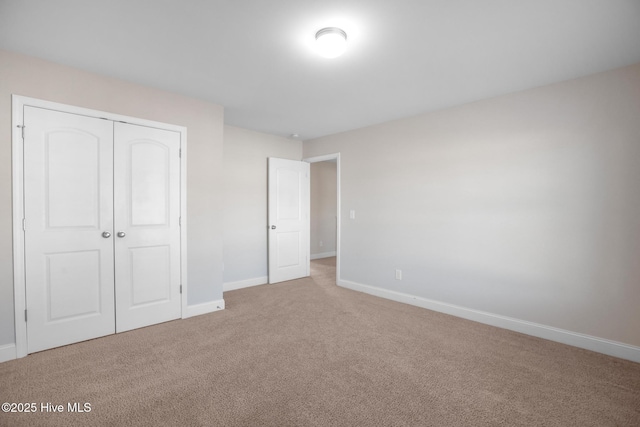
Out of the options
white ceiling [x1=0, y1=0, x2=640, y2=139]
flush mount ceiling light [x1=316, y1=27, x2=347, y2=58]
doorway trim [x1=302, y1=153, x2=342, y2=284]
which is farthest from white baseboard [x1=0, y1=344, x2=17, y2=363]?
doorway trim [x1=302, y1=153, x2=342, y2=284]

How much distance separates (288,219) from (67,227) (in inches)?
121

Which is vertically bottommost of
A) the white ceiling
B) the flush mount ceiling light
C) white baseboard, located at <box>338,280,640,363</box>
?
white baseboard, located at <box>338,280,640,363</box>

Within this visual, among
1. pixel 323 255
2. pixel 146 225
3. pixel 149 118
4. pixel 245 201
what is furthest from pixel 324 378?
pixel 323 255

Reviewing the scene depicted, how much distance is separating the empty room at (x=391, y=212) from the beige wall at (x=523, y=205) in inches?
0.7

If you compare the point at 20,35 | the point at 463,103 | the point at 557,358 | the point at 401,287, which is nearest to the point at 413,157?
the point at 463,103

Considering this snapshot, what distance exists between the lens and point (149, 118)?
3082 millimetres

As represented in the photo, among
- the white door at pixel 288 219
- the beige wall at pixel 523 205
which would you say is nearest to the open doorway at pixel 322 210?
the white door at pixel 288 219

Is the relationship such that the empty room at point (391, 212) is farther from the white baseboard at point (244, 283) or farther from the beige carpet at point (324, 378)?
the white baseboard at point (244, 283)

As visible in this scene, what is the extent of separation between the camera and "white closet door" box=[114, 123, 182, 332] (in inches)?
115

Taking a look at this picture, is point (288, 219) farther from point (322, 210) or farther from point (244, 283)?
point (322, 210)

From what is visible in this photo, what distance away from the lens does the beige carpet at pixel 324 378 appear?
177cm

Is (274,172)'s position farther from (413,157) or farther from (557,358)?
(557,358)

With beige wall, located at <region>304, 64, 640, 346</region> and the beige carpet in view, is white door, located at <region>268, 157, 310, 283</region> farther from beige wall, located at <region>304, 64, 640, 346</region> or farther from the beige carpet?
the beige carpet

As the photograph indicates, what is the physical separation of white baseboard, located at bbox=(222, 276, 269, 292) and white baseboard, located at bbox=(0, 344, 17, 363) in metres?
2.29
